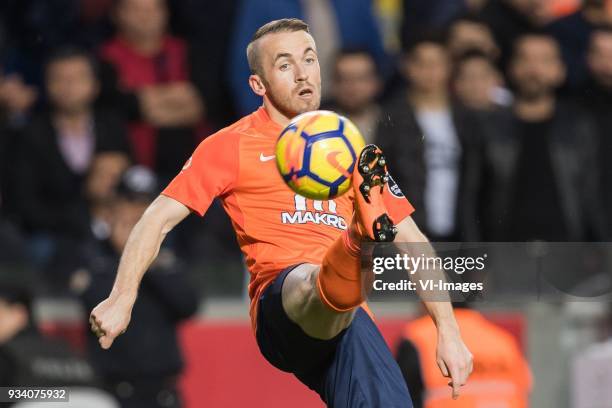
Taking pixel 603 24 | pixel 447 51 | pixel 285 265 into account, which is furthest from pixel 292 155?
pixel 603 24

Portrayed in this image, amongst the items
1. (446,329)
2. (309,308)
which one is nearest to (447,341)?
(446,329)

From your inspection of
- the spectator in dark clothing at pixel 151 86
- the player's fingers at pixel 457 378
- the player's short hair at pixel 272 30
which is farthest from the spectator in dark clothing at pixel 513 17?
the player's fingers at pixel 457 378

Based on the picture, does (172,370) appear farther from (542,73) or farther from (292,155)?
(292,155)

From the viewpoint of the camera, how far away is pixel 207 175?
497cm

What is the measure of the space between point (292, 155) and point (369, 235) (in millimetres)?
317

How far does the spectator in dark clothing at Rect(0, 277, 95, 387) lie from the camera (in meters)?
7.54

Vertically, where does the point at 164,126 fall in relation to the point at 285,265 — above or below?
above

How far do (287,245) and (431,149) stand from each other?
152cm

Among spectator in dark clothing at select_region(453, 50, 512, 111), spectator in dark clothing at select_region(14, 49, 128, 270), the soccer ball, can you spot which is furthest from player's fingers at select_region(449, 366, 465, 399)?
spectator in dark clothing at select_region(14, 49, 128, 270)

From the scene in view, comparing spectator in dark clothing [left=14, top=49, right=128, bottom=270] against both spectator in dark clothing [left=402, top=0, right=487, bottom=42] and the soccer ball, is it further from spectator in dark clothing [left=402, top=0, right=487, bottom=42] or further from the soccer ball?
the soccer ball

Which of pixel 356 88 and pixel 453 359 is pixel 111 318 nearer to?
pixel 453 359

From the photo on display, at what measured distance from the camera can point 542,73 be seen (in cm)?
783

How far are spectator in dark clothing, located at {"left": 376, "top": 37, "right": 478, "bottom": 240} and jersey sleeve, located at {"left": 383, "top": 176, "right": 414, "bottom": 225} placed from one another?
620mm

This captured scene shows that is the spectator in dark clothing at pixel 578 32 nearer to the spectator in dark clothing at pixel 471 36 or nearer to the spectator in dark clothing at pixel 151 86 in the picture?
the spectator in dark clothing at pixel 471 36
